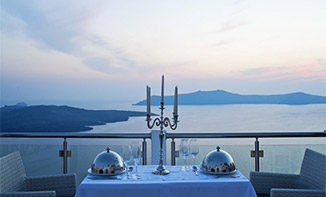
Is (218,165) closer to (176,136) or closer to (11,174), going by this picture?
(176,136)

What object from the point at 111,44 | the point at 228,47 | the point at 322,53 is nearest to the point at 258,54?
the point at 228,47

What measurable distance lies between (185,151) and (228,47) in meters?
4.11

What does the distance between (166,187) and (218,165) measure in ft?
1.59

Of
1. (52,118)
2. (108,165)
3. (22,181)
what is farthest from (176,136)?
(52,118)

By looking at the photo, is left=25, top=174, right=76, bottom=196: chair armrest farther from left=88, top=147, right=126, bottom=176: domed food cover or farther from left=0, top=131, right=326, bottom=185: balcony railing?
left=0, top=131, right=326, bottom=185: balcony railing

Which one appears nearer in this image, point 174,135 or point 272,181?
point 272,181

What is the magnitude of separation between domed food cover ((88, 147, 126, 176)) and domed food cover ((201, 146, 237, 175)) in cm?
67

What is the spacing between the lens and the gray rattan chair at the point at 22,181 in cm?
269

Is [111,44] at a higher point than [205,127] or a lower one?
higher

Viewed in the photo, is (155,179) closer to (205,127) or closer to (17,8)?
(205,127)

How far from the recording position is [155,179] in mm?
2383

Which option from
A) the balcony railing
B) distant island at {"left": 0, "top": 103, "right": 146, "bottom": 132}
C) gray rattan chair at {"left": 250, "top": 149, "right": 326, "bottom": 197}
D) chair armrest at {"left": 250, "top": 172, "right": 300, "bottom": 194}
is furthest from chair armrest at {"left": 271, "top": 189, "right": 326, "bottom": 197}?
distant island at {"left": 0, "top": 103, "right": 146, "bottom": 132}

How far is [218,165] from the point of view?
250 centimetres

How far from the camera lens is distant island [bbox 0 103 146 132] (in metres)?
5.14
